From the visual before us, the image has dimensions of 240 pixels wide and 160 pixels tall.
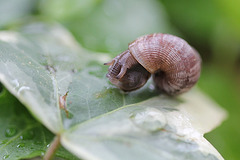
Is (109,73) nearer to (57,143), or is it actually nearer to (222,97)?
(57,143)

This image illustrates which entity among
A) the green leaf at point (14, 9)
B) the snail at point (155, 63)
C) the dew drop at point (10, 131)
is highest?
the snail at point (155, 63)

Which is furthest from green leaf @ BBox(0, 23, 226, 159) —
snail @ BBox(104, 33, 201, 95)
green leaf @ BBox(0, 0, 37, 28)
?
green leaf @ BBox(0, 0, 37, 28)

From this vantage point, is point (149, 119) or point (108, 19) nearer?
point (149, 119)

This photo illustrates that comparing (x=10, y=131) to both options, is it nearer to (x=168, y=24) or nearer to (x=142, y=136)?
(x=142, y=136)

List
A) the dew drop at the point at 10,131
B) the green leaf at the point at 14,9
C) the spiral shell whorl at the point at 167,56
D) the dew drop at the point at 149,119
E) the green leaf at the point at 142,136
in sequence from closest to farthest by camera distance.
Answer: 1. the green leaf at the point at 142,136
2. the dew drop at the point at 149,119
3. the dew drop at the point at 10,131
4. the spiral shell whorl at the point at 167,56
5. the green leaf at the point at 14,9

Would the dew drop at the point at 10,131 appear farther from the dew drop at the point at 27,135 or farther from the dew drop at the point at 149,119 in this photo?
the dew drop at the point at 149,119

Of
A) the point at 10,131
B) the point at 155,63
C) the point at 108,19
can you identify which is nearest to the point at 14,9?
the point at 108,19

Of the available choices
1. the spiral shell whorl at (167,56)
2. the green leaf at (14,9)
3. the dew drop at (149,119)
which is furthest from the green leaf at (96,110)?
the green leaf at (14,9)
